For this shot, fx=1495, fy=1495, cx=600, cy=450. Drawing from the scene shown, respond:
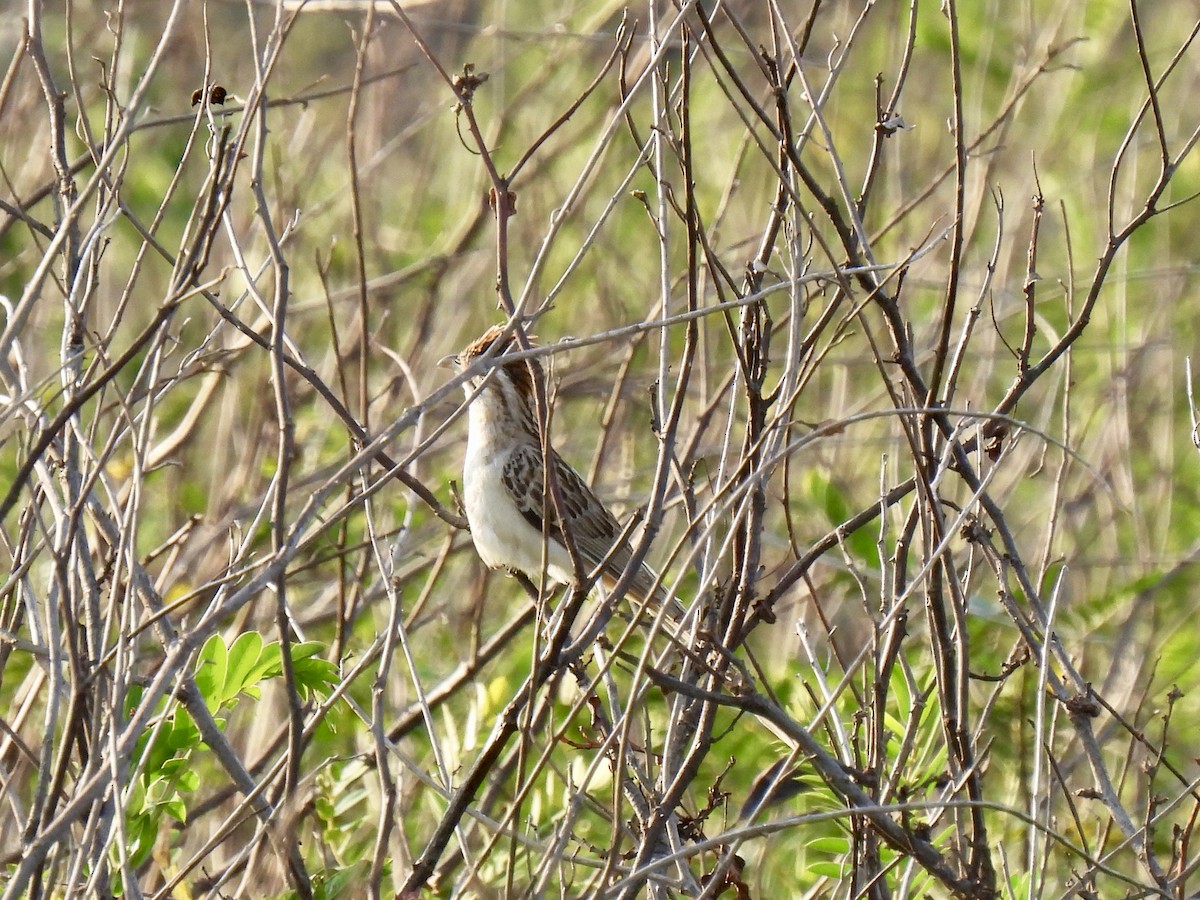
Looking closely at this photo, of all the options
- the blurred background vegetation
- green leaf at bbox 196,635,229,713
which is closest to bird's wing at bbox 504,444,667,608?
the blurred background vegetation

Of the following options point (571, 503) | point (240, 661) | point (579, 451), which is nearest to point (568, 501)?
point (571, 503)

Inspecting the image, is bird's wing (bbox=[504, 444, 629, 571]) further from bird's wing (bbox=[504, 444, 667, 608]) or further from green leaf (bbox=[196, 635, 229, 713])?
green leaf (bbox=[196, 635, 229, 713])

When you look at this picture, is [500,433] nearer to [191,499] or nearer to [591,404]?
[191,499]

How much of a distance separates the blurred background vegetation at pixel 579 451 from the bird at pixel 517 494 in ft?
0.64

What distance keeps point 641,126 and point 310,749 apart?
429 cm

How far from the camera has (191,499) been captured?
5.58m

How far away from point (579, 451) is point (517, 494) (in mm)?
1544

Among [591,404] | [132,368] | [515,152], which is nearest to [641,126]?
[515,152]

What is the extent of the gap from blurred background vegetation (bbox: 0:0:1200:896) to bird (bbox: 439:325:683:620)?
196 mm

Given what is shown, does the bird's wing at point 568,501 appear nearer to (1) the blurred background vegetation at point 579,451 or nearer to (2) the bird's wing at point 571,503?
(2) the bird's wing at point 571,503

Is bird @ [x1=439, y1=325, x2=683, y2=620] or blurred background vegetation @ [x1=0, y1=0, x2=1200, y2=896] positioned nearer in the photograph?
blurred background vegetation @ [x1=0, y1=0, x2=1200, y2=896]

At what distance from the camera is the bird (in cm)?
498

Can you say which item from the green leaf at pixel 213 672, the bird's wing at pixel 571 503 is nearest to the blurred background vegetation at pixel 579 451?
the green leaf at pixel 213 672

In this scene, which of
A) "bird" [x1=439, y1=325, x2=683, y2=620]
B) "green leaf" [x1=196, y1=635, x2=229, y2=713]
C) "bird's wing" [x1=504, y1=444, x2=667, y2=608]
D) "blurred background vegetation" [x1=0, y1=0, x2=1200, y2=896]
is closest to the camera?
"blurred background vegetation" [x1=0, y1=0, x2=1200, y2=896]
